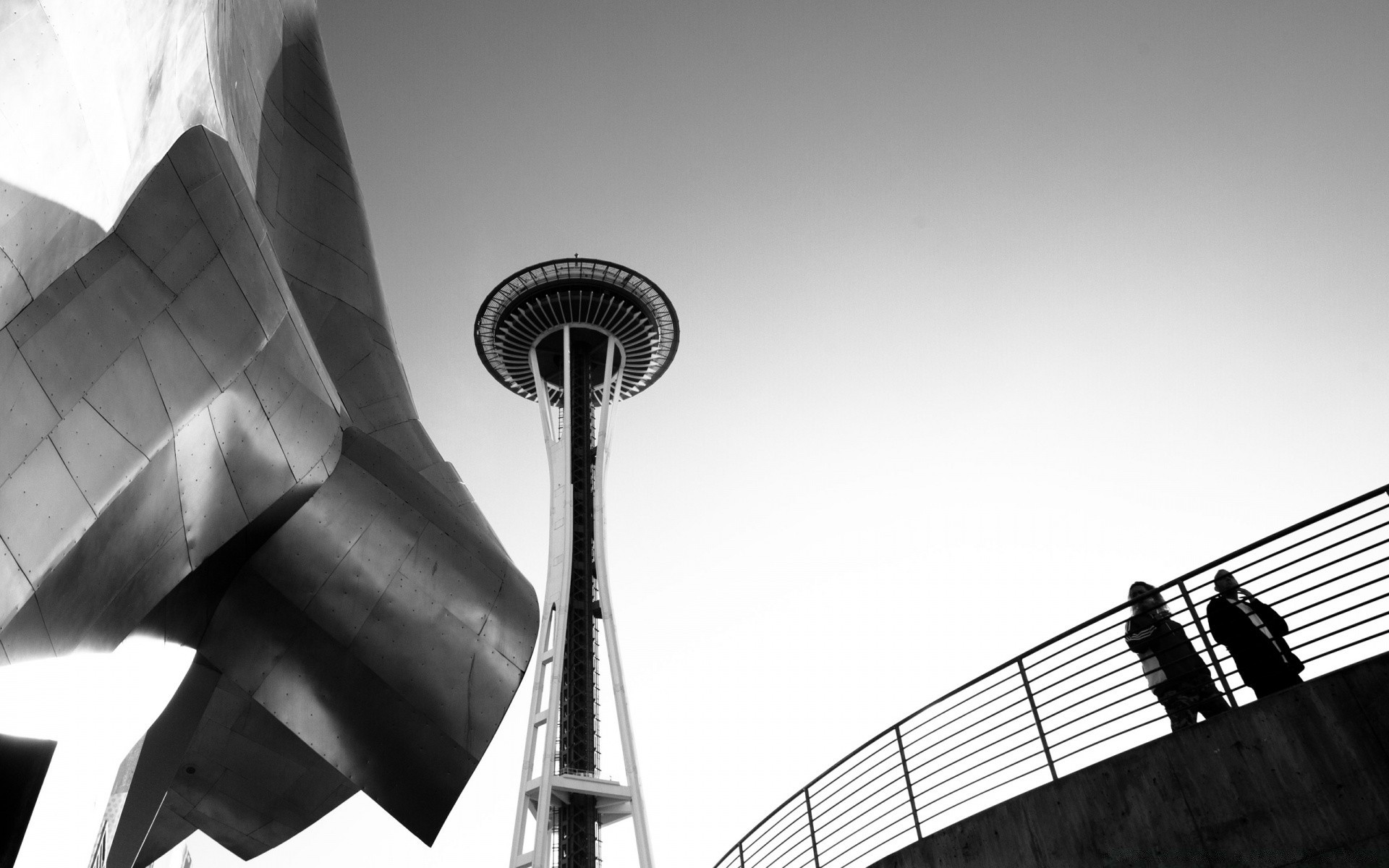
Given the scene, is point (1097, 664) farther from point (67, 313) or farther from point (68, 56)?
point (68, 56)

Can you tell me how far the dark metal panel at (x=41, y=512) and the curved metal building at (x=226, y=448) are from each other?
0.02 metres

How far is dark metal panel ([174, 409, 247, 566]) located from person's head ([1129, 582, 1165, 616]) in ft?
23.4

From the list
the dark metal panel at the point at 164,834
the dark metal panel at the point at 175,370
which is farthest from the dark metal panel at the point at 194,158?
the dark metal panel at the point at 164,834

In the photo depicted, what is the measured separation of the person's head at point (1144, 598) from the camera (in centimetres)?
757

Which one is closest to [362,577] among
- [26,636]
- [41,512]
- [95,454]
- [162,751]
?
[162,751]

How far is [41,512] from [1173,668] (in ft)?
25.5

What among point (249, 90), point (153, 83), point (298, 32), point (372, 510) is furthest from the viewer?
point (298, 32)

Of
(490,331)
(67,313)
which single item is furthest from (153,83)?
(490,331)

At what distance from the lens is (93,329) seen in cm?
707

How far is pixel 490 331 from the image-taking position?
49156 mm

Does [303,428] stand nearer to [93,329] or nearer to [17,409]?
[93,329]

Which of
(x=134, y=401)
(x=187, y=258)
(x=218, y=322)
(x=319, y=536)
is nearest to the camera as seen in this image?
(x=134, y=401)

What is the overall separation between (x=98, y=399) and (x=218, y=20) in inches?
182

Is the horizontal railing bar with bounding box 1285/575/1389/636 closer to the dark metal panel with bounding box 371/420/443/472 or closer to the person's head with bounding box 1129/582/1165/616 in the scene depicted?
the person's head with bounding box 1129/582/1165/616
